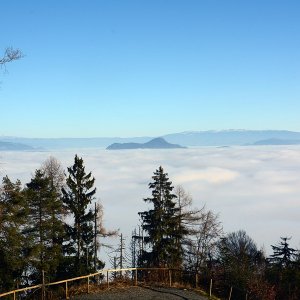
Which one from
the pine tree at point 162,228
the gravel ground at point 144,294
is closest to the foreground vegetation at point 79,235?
the pine tree at point 162,228

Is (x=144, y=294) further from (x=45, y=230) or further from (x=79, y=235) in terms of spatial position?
(x=79, y=235)

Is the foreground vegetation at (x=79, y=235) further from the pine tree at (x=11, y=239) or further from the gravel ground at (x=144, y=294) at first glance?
the gravel ground at (x=144, y=294)

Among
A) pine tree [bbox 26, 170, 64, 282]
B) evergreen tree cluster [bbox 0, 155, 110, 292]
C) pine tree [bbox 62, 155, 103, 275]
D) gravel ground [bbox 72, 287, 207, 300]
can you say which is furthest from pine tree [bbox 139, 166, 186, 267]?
gravel ground [bbox 72, 287, 207, 300]

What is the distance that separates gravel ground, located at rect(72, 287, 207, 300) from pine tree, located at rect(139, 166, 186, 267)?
1545 centimetres

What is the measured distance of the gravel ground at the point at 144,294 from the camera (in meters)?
24.7

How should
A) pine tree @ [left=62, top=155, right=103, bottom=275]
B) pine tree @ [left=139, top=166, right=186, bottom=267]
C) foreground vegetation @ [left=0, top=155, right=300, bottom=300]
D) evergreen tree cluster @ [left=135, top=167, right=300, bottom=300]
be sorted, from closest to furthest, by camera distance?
foreground vegetation @ [left=0, top=155, right=300, bottom=300]
evergreen tree cluster @ [left=135, top=167, right=300, bottom=300]
pine tree @ [left=62, top=155, right=103, bottom=275]
pine tree @ [left=139, top=166, right=186, bottom=267]

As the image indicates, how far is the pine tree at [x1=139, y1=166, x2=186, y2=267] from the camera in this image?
142 ft

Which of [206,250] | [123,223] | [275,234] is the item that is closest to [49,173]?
[206,250]

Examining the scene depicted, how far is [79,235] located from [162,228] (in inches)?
309

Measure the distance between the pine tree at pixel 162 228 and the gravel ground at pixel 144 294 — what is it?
50.7 feet

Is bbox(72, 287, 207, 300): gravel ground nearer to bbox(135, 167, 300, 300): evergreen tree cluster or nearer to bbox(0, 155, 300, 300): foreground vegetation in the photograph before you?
bbox(0, 155, 300, 300): foreground vegetation

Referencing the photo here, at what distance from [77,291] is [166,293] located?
5.09 metres

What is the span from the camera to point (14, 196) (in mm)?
31594

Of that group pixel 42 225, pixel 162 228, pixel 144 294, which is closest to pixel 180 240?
pixel 162 228
